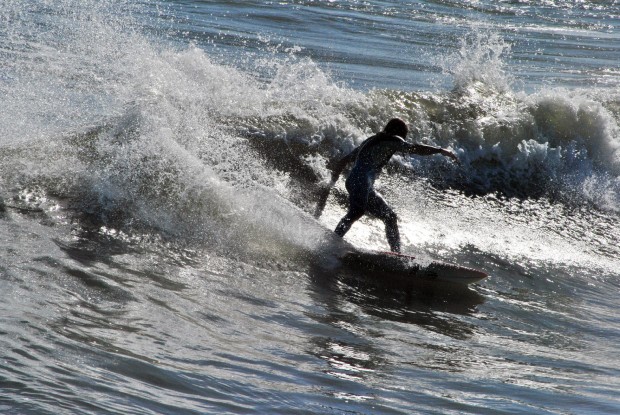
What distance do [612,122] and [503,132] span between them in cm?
221

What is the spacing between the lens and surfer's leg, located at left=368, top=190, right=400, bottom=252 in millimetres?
8641

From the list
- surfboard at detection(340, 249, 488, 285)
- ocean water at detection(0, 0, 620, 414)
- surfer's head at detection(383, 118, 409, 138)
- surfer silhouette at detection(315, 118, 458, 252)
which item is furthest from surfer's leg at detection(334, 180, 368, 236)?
surfer's head at detection(383, 118, 409, 138)

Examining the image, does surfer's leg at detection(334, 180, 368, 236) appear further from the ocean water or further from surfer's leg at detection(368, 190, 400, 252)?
the ocean water

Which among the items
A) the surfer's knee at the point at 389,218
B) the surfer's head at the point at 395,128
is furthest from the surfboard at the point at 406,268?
the surfer's head at the point at 395,128

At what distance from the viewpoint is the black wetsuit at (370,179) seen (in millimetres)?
8750

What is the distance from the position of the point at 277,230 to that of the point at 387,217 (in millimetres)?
1127

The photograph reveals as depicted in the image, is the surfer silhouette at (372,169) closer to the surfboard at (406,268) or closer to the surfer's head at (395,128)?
the surfer's head at (395,128)

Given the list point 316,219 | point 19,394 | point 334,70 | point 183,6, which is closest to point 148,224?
point 316,219

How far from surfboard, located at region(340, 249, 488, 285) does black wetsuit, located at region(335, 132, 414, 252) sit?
53 centimetres

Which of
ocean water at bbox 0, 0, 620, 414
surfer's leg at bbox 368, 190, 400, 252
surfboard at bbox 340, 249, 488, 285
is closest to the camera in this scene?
ocean water at bbox 0, 0, 620, 414

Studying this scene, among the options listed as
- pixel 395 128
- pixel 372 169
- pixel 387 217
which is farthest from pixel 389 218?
pixel 395 128

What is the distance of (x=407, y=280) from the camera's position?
8.19m

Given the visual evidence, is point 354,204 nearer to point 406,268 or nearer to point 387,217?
point 387,217

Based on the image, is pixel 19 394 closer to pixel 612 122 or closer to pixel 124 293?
pixel 124 293
